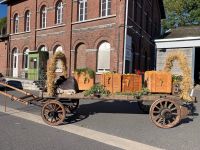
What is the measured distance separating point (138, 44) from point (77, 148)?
19.0 m

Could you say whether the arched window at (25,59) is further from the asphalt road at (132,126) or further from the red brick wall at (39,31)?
the asphalt road at (132,126)

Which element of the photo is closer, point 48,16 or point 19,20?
point 48,16

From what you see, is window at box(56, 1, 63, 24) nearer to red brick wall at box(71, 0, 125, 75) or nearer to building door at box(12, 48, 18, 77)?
red brick wall at box(71, 0, 125, 75)

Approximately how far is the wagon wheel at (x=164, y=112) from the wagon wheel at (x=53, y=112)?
266 cm

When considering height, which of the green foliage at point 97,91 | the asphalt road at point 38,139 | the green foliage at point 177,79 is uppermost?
the green foliage at point 177,79

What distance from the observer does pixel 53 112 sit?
381 inches

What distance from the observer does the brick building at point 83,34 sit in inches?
844

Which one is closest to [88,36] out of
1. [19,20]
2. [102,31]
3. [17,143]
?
[102,31]

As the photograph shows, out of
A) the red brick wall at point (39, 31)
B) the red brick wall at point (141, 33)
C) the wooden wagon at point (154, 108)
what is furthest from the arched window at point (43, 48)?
the wooden wagon at point (154, 108)

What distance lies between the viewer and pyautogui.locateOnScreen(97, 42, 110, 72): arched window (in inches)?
870

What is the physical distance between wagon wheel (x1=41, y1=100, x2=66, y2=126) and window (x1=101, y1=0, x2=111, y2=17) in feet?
45.2

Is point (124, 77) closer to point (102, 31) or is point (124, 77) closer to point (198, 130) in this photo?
point (198, 130)

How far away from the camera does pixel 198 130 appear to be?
9422 millimetres

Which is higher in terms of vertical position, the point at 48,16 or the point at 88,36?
the point at 48,16
